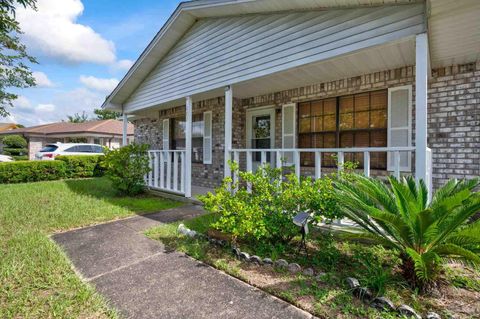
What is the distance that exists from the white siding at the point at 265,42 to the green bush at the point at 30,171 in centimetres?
688

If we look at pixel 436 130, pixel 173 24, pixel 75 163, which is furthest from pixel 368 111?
pixel 75 163

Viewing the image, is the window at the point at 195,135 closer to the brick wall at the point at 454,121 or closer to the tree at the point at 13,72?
the brick wall at the point at 454,121

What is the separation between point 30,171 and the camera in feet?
37.0

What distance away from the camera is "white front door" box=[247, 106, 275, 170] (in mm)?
7426

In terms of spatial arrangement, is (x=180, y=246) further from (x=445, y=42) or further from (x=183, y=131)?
(x=183, y=131)

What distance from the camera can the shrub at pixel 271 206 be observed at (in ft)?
10.7

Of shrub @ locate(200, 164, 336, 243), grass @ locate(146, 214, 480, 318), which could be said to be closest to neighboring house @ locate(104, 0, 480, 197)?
shrub @ locate(200, 164, 336, 243)

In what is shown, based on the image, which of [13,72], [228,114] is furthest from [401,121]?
[13,72]

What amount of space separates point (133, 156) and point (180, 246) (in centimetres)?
474

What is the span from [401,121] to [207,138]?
5459mm

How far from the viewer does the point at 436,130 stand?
4.86 m

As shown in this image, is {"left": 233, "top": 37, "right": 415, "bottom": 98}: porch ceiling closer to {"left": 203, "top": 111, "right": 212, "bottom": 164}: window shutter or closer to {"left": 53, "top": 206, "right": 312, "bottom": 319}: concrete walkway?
{"left": 203, "top": 111, "right": 212, "bottom": 164}: window shutter

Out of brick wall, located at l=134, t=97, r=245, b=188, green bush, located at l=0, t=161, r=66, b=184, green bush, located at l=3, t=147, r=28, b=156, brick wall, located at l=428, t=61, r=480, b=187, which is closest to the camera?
brick wall, located at l=428, t=61, r=480, b=187

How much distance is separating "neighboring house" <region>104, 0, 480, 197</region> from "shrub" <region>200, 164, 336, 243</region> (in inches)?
36.7
